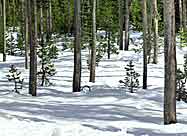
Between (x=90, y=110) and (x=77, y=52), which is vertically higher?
(x=77, y=52)

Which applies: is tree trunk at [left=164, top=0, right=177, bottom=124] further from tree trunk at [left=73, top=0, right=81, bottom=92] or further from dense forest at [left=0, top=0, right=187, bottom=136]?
tree trunk at [left=73, top=0, right=81, bottom=92]

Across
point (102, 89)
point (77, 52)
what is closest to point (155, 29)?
point (102, 89)

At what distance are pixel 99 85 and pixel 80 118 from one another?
24.3ft

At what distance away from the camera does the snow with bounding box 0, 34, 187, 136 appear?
9.39 meters

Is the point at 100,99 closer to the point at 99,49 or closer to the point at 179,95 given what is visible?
the point at 179,95

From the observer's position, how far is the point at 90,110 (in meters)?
12.4

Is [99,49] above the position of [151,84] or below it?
above

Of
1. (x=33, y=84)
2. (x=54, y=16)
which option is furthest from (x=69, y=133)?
(x=54, y=16)

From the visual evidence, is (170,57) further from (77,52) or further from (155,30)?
(155,30)

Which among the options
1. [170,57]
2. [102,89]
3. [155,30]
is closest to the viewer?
[170,57]

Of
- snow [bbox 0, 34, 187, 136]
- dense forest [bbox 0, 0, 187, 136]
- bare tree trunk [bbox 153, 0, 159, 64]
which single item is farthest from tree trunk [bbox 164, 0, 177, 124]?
bare tree trunk [bbox 153, 0, 159, 64]

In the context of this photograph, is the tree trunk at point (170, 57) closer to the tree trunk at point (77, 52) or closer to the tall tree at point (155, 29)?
the tree trunk at point (77, 52)

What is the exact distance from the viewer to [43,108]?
1273cm

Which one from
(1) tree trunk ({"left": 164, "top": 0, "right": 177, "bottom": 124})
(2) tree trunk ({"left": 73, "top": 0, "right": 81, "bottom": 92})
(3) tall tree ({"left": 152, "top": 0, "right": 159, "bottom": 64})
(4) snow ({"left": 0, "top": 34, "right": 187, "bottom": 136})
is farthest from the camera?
(3) tall tree ({"left": 152, "top": 0, "right": 159, "bottom": 64})
